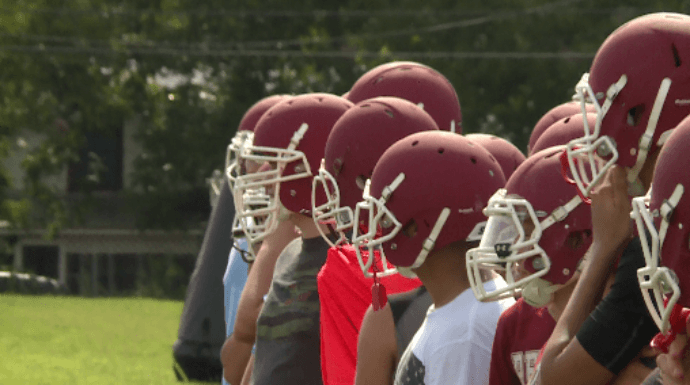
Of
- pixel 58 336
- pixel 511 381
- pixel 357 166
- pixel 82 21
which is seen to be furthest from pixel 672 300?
pixel 82 21

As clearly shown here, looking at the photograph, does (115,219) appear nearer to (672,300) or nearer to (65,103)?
(65,103)

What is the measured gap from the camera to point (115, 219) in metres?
37.1

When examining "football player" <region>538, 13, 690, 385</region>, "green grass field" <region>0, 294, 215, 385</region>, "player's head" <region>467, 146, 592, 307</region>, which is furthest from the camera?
"green grass field" <region>0, 294, 215, 385</region>

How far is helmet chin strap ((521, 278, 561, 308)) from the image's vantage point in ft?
9.53

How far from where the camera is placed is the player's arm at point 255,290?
16.8 ft

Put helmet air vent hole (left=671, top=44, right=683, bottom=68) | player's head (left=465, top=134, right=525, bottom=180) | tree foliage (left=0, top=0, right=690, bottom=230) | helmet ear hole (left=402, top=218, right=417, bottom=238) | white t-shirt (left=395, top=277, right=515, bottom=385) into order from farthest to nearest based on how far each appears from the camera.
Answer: tree foliage (left=0, top=0, right=690, bottom=230) → player's head (left=465, top=134, right=525, bottom=180) → helmet ear hole (left=402, top=218, right=417, bottom=238) → white t-shirt (left=395, top=277, right=515, bottom=385) → helmet air vent hole (left=671, top=44, right=683, bottom=68)

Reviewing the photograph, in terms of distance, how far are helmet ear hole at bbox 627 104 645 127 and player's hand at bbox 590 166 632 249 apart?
0.12 meters

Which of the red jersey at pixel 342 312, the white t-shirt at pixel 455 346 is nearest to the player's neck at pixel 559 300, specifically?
the white t-shirt at pixel 455 346

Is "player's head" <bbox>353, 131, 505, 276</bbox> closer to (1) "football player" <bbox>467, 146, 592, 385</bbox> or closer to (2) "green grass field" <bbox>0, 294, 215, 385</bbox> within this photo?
(1) "football player" <bbox>467, 146, 592, 385</bbox>

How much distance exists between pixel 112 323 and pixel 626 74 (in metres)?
17.9

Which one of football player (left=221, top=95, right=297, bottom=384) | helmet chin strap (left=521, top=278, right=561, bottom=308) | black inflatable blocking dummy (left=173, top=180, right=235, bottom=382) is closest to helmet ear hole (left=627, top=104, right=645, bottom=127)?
helmet chin strap (left=521, top=278, right=561, bottom=308)

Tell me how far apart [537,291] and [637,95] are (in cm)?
55

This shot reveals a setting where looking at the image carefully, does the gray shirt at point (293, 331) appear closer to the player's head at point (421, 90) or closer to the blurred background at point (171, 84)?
the player's head at point (421, 90)

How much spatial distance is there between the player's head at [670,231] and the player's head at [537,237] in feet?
2.51
